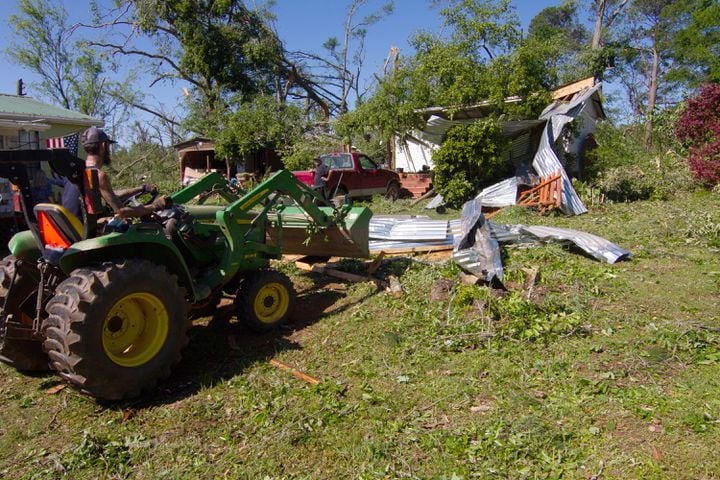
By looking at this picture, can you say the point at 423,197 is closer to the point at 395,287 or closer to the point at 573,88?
the point at 573,88

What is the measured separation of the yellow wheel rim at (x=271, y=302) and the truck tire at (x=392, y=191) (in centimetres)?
1141

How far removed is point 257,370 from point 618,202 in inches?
468

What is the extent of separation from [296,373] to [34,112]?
17.2 metres

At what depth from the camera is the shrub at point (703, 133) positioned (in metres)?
13.3

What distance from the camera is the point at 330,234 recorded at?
6.69 metres

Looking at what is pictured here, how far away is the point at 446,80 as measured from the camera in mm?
15859

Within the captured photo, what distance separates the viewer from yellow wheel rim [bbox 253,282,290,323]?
5448 mm

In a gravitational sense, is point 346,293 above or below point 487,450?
above

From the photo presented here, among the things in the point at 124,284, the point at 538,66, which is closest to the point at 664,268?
the point at 124,284

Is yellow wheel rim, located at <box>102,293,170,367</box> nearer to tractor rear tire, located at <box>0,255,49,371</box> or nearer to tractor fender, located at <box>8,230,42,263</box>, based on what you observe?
tractor rear tire, located at <box>0,255,49,371</box>

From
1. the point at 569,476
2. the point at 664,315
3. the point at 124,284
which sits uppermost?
the point at 124,284

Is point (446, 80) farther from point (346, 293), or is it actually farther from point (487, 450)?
point (487, 450)

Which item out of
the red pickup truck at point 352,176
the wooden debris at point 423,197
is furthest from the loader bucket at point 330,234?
the wooden debris at point 423,197

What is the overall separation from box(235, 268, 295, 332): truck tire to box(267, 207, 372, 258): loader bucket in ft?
3.34
